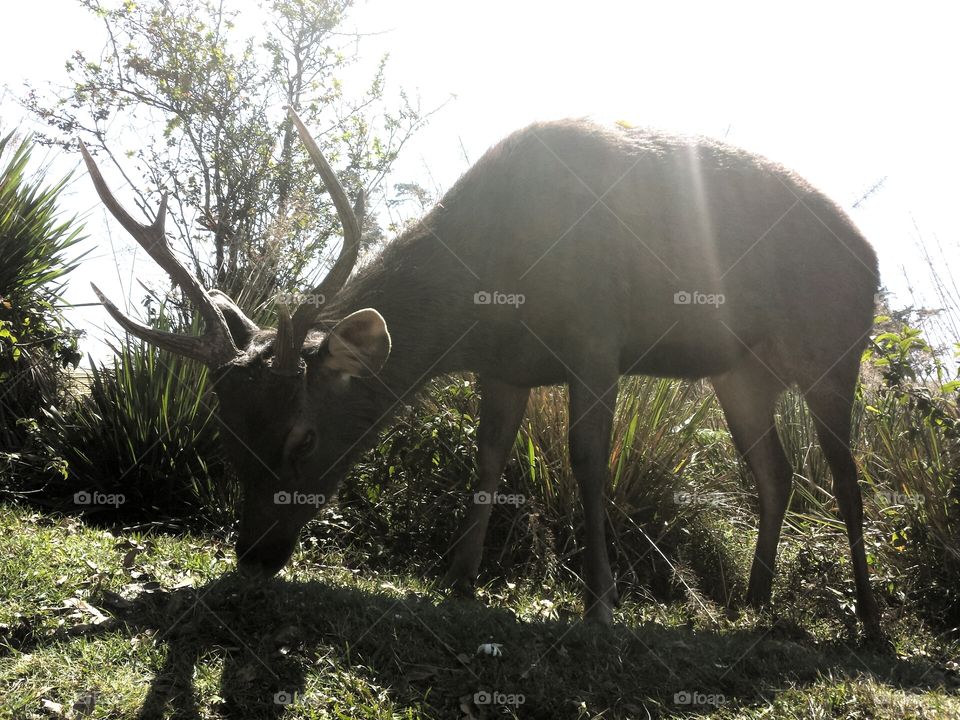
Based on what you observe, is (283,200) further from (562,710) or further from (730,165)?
(562,710)

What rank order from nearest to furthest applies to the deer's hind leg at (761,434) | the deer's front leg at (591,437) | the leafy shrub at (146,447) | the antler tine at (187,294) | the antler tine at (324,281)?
the antler tine at (324,281), the antler tine at (187,294), the deer's front leg at (591,437), the deer's hind leg at (761,434), the leafy shrub at (146,447)

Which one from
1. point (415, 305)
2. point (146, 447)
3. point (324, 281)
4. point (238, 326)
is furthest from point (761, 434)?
point (146, 447)

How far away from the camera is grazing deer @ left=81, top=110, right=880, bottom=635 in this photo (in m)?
4.72

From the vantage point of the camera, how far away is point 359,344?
4781 mm

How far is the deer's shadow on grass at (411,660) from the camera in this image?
3.55m

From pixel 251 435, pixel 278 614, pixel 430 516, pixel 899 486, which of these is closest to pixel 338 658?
pixel 278 614

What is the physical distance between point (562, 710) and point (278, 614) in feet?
4.33

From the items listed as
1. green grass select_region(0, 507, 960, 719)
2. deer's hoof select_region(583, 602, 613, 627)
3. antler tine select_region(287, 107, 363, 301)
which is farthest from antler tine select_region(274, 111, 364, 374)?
deer's hoof select_region(583, 602, 613, 627)

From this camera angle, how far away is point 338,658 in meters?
3.76

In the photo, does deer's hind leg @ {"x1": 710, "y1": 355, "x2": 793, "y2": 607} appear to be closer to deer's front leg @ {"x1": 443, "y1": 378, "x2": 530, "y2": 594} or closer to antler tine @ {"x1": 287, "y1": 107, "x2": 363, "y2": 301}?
deer's front leg @ {"x1": 443, "y1": 378, "x2": 530, "y2": 594}

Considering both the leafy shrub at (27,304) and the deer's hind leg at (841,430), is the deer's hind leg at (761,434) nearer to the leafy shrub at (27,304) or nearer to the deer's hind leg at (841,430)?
the deer's hind leg at (841,430)

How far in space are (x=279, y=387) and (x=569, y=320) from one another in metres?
1.81

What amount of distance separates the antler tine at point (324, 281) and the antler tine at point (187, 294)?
310 mm

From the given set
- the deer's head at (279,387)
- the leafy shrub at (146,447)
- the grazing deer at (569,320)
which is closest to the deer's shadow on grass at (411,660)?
the deer's head at (279,387)
